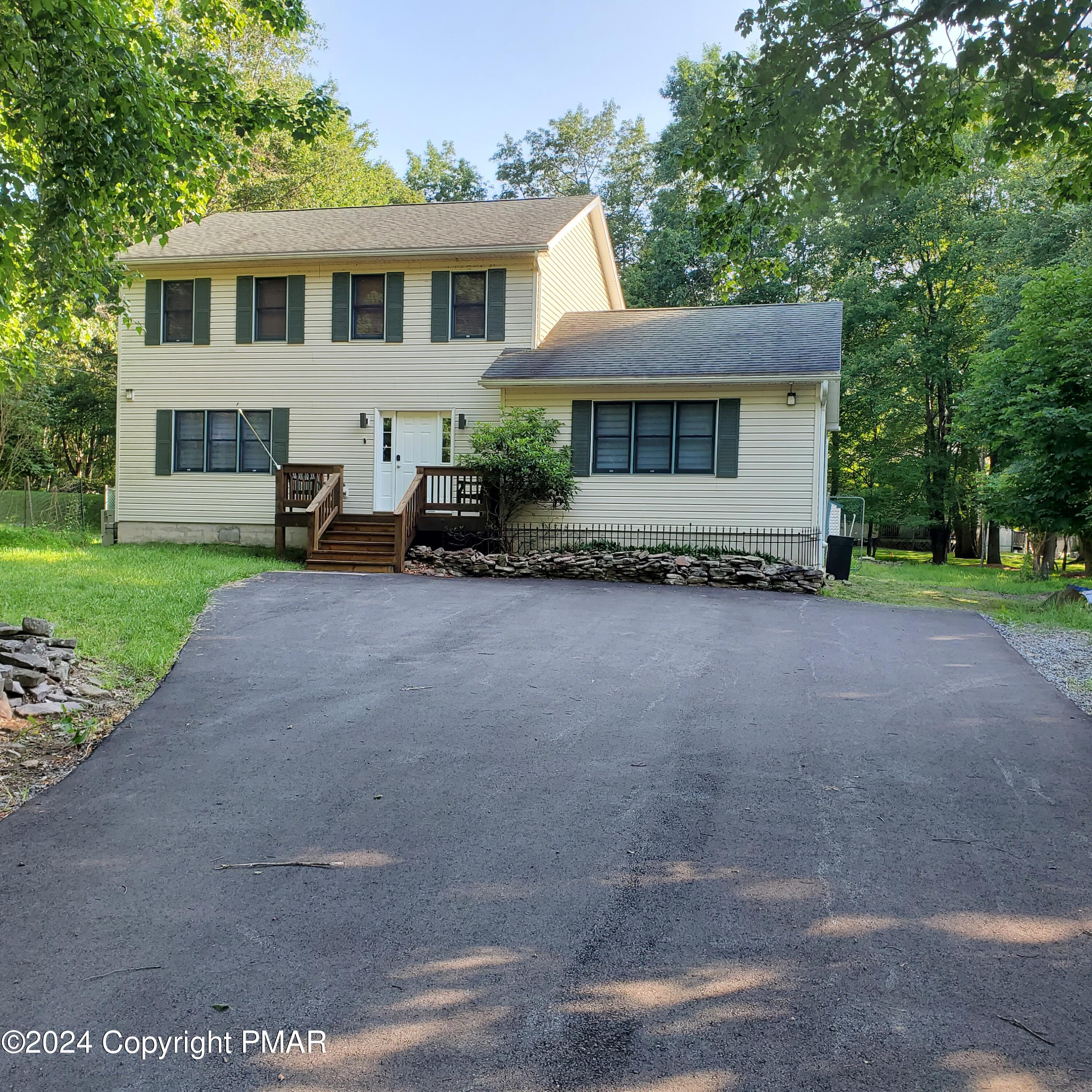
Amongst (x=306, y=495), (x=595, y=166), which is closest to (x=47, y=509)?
(x=306, y=495)

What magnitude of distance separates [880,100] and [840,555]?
9882 mm

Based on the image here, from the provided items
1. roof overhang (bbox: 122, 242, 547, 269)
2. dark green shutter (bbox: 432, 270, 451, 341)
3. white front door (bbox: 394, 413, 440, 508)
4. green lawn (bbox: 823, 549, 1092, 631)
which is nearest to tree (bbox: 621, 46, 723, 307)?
green lawn (bbox: 823, 549, 1092, 631)

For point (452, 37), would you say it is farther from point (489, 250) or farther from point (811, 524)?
point (811, 524)

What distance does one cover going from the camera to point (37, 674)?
6.07 meters

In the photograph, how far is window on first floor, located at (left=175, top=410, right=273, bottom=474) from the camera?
17.1m

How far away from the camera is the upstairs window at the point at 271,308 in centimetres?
1705

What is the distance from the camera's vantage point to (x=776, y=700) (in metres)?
6.57

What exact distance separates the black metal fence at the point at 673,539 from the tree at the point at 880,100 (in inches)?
310

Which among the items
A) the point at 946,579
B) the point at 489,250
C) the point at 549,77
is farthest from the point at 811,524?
the point at 549,77

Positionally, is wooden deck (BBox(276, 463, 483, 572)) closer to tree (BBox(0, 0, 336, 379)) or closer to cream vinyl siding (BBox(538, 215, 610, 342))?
cream vinyl siding (BBox(538, 215, 610, 342))

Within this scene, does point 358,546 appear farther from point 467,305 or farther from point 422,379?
point 467,305

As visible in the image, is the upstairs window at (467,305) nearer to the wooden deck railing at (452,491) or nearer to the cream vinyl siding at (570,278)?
the cream vinyl siding at (570,278)

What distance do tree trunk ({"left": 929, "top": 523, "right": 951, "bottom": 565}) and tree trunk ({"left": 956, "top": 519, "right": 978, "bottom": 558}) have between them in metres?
3.65

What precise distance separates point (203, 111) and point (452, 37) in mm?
5367
